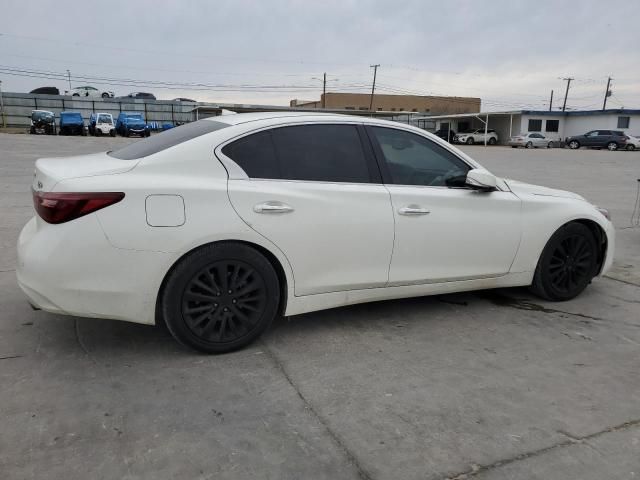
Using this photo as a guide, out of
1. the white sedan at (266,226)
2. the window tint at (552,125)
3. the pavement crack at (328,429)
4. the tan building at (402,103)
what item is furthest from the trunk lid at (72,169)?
the tan building at (402,103)

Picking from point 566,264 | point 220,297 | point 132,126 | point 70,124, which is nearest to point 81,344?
point 220,297

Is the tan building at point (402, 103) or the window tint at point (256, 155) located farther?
the tan building at point (402, 103)

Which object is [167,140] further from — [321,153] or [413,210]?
[413,210]

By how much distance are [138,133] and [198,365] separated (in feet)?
124

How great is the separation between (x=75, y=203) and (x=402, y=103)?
272ft

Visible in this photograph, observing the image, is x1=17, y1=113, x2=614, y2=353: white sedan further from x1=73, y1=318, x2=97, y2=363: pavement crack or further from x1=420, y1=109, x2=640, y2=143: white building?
x1=420, y1=109, x2=640, y2=143: white building

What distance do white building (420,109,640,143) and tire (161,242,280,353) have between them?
2029 inches

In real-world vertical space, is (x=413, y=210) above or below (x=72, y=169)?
below

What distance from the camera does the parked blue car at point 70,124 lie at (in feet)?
121

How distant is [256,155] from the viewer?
3.42 meters

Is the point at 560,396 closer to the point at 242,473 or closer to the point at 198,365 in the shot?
the point at 242,473

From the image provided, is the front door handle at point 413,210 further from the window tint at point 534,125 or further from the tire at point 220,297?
the window tint at point 534,125

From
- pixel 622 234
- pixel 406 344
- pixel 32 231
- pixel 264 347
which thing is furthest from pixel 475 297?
pixel 622 234

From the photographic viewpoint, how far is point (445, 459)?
2.39 m
